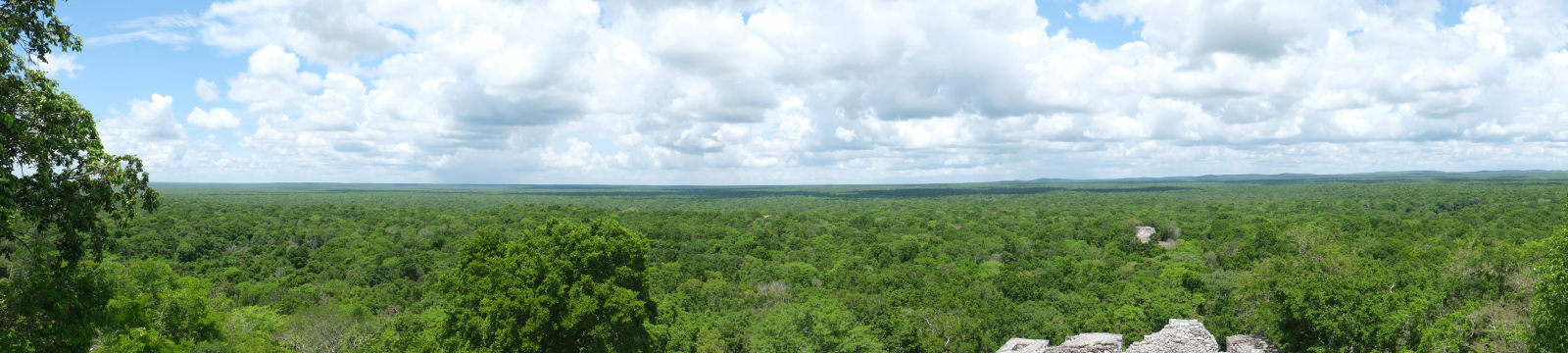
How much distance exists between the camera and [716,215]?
125625 millimetres

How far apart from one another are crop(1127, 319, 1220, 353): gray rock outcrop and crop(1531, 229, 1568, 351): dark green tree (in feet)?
43.3

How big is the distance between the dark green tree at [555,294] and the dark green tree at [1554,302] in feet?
83.6

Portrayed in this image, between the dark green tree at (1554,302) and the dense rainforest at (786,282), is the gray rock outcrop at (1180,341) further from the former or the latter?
the dark green tree at (1554,302)

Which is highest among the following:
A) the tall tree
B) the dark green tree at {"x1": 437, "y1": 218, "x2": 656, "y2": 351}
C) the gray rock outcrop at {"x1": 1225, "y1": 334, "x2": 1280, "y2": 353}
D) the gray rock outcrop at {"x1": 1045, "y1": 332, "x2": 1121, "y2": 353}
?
the tall tree

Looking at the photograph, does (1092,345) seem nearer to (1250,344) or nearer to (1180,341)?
(1180,341)

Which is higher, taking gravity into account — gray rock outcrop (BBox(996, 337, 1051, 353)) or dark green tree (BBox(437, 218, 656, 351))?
dark green tree (BBox(437, 218, 656, 351))

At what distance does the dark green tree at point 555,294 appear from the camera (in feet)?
75.4

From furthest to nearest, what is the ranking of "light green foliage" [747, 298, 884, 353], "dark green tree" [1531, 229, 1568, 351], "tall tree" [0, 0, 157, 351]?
1. "light green foliage" [747, 298, 884, 353]
2. "dark green tree" [1531, 229, 1568, 351]
3. "tall tree" [0, 0, 157, 351]

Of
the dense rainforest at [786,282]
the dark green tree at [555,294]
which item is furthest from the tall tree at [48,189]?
the dark green tree at [555,294]

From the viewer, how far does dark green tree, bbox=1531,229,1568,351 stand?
1788 cm

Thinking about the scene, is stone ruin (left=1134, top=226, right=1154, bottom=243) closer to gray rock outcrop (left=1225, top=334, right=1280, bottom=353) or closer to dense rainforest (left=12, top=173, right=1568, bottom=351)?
dense rainforest (left=12, top=173, right=1568, bottom=351)

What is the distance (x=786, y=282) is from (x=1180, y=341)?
3475 cm

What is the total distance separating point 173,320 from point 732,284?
1609 inches

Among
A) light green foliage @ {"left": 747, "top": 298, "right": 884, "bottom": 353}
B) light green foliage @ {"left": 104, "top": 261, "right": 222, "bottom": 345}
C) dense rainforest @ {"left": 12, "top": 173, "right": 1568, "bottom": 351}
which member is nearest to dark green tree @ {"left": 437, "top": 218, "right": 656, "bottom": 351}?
dense rainforest @ {"left": 12, "top": 173, "right": 1568, "bottom": 351}
